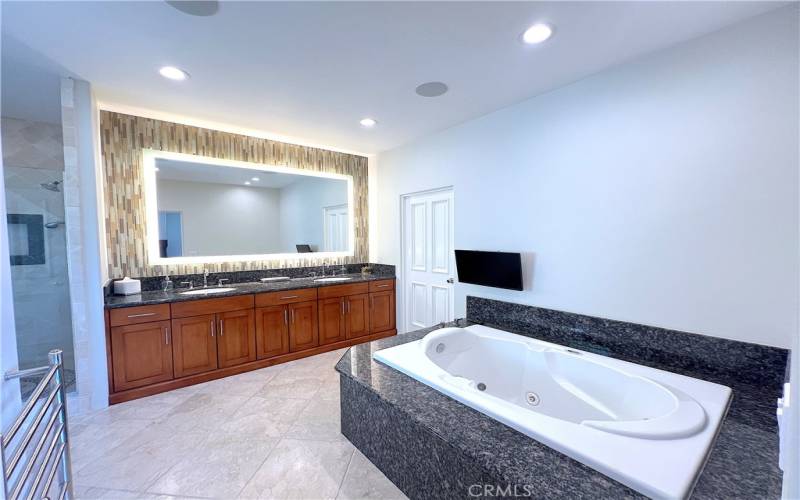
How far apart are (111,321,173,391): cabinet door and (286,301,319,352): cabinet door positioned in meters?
1.07

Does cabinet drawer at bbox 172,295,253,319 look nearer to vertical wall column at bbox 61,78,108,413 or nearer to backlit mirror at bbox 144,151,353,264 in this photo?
vertical wall column at bbox 61,78,108,413

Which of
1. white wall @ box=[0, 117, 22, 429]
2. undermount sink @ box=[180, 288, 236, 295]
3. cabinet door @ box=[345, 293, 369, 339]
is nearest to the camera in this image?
white wall @ box=[0, 117, 22, 429]

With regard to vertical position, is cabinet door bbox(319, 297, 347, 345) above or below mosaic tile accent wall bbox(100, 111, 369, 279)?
below

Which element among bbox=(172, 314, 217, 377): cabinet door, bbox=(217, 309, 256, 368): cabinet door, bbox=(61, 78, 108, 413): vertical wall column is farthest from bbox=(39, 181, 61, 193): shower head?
bbox=(217, 309, 256, 368): cabinet door

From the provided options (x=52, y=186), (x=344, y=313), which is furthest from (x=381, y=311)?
(x=52, y=186)

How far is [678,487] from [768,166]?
1.69 metres

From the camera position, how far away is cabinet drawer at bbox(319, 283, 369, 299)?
3595 millimetres

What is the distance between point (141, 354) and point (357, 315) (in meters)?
2.07

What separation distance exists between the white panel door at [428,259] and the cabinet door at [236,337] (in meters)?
1.84

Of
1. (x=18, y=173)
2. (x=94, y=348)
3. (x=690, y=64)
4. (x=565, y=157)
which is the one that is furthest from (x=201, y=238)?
(x=690, y=64)

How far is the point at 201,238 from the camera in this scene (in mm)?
3393

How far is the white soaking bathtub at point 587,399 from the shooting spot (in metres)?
1.13

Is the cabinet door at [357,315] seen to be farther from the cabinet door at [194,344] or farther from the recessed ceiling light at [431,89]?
the recessed ceiling light at [431,89]

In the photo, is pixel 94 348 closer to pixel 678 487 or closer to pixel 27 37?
pixel 27 37
